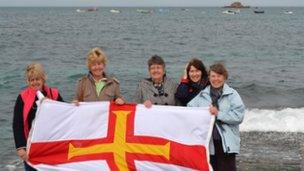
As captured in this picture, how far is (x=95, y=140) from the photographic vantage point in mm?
5477

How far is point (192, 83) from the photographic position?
18.3 feet

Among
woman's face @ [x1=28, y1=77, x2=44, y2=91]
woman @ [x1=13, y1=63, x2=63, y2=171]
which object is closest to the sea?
woman @ [x1=13, y1=63, x2=63, y2=171]

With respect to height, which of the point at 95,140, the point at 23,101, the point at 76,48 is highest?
the point at 23,101

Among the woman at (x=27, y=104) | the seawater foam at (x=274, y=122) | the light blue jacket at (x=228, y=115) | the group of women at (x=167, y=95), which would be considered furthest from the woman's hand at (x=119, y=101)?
the seawater foam at (x=274, y=122)

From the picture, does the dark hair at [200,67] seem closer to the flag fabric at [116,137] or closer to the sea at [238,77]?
the flag fabric at [116,137]

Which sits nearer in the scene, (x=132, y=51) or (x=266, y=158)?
(x=266, y=158)

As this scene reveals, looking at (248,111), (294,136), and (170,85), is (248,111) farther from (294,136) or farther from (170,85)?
(170,85)

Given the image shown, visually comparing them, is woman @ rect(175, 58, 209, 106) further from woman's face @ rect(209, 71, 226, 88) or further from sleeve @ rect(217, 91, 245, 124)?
sleeve @ rect(217, 91, 245, 124)

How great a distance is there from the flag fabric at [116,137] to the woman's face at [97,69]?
0.99 ft

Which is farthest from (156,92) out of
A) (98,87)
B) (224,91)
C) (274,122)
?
(274,122)

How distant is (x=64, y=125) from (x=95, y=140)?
0.35 m

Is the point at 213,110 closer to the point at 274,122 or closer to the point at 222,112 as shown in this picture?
the point at 222,112

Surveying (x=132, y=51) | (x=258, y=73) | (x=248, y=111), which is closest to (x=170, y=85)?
(x=248, y=111)

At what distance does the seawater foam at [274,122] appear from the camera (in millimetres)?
11078
